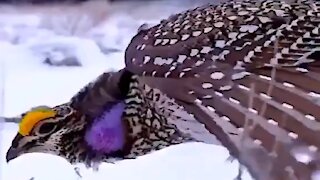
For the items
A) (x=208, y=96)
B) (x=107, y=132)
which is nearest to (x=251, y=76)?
(x=208, y=96)

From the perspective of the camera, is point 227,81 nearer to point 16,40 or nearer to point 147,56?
point 147,56

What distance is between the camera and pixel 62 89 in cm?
106

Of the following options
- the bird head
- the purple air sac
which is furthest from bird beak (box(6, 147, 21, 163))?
the purple air sac

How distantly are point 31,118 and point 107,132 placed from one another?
134mm

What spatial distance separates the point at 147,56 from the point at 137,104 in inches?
3.4

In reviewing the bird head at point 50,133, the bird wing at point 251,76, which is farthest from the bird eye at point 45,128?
the bird wing at point 251,76

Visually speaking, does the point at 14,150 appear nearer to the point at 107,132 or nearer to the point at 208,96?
the point at 107,132

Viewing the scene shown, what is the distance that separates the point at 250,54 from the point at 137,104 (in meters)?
0.22

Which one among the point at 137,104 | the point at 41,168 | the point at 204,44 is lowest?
the point at 41,168

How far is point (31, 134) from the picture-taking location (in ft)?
3.43

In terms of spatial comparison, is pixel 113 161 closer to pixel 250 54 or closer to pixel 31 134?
pixel 31 134

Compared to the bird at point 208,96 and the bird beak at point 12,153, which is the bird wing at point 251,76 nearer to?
the bird at point 208,96

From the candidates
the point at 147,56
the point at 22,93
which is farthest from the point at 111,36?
the point at 22,93

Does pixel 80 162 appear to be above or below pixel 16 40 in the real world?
below
